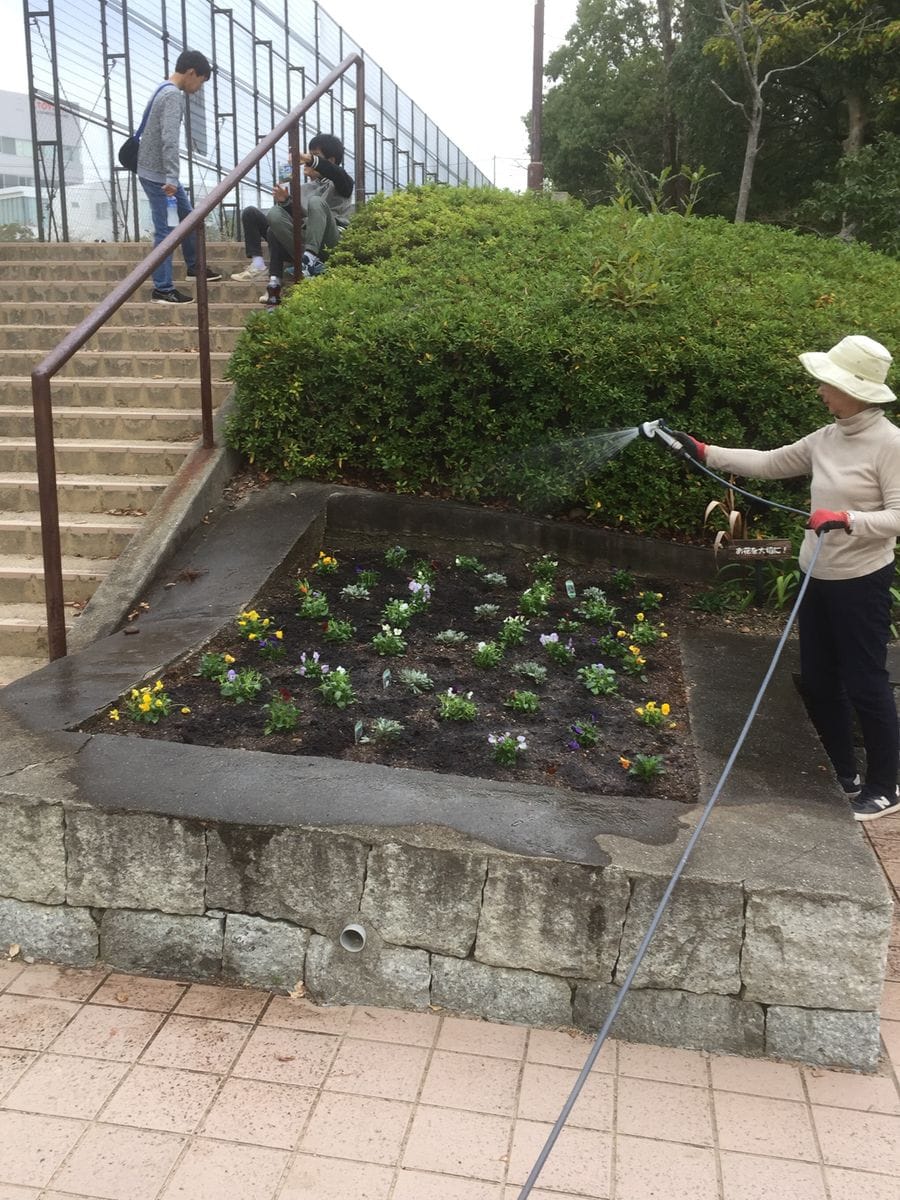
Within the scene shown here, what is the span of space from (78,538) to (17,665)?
89 centimetres

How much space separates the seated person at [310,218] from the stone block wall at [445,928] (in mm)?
5275

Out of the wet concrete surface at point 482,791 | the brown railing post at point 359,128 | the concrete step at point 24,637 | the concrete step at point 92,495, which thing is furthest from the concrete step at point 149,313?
the wet concrete surface at point 482,791

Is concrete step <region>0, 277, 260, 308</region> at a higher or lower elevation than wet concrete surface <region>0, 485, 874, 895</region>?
higher

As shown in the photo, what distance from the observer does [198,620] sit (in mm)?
4352

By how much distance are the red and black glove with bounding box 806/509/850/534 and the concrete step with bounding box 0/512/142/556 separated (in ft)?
11.3

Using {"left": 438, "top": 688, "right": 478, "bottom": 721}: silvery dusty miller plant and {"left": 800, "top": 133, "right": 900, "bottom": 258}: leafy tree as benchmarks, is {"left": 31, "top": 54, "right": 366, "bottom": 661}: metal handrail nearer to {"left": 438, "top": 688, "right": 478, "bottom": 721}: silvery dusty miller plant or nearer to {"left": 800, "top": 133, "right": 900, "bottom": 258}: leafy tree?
{"left": 438, "top": 688, "right": 478, "bottom": 721}: silvery dusty miller plant

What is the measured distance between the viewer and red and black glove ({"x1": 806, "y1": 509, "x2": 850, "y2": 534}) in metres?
3.26

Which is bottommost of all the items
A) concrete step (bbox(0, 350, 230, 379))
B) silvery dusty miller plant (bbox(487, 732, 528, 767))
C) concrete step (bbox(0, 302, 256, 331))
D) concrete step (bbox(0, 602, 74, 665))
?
concrete step (bbox(0, 602, 74, 665))

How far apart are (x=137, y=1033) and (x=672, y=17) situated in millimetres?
26121

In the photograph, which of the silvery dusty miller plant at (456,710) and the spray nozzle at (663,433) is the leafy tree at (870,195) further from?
the silvery dusty miller plant at (456,710)

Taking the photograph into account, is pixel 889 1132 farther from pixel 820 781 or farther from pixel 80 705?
pixel 80 705

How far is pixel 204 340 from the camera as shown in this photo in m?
5.55

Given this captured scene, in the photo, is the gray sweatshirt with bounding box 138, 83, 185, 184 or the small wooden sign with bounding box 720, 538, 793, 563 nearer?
the small wooden sign with bounding box 720, 538, 793, 563

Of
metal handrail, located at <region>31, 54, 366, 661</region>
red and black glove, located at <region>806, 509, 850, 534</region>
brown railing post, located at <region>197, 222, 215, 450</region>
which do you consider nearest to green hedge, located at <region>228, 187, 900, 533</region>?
brown railing post, located at <region>197, 222, 215, 450</region>
